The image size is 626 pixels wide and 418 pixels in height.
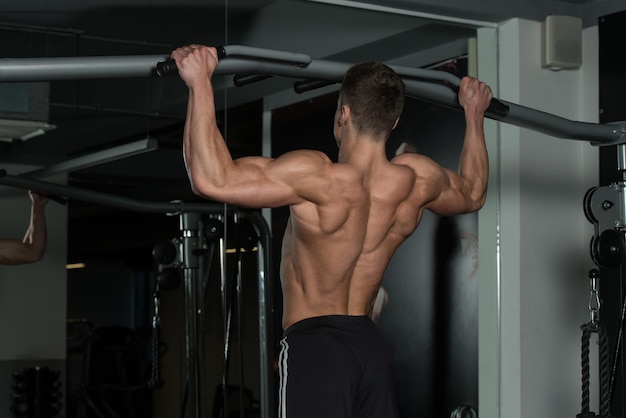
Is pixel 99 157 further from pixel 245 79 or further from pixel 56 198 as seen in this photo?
pixel 245 79

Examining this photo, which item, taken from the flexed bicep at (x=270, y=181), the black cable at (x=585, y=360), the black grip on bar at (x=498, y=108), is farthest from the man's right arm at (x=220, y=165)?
the black cable at (x=585, y=360)

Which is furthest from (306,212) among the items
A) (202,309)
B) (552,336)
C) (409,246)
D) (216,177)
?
(552,336)

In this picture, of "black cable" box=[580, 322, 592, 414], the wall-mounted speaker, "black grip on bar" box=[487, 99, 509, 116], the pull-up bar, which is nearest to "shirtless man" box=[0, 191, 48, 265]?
the pull-up bar

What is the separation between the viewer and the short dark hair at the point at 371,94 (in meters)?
3.31

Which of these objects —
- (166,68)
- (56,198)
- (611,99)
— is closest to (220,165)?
(166,68)

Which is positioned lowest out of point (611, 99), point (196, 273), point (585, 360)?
point (585, 360)

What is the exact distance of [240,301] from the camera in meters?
4.35

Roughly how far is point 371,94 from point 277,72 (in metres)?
0.35

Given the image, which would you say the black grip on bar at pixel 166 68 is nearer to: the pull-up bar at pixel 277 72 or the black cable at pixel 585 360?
the pull-up bar at pixel 277 72

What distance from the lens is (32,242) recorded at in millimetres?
3924

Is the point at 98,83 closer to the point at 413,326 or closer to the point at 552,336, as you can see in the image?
the point at 413,326

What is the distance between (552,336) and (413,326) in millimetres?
819

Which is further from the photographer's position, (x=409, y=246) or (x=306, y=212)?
(x=409, y=246)

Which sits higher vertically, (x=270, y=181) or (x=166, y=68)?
(x=166, y=68)
